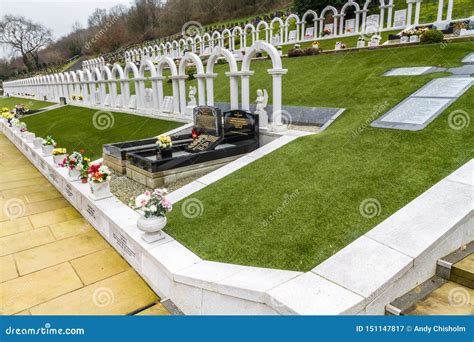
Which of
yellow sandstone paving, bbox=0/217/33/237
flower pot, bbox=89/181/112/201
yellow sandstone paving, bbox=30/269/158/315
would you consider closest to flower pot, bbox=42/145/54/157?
yellow sandstone paving, bbox=0/217/33/237

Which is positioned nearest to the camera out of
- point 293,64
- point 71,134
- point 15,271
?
point 15,271

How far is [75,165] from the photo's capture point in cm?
947

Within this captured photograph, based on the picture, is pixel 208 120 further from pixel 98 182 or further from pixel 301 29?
pixel 301 29

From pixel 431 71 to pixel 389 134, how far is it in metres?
6.92

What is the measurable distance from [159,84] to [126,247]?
13.3 meters

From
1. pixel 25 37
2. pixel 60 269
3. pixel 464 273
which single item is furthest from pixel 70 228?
pixel 25 37

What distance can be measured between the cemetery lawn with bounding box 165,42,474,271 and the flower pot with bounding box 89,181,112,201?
205cm

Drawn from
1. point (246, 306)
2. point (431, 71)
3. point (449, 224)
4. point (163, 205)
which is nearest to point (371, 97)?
point (431, 71)

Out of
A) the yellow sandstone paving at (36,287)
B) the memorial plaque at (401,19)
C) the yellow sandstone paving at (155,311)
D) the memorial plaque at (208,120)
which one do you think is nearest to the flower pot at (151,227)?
the yellow sandstone paving at (155,311)

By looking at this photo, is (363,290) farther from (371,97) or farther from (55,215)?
(371,97)

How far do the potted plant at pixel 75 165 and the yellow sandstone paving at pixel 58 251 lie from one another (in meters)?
2.37

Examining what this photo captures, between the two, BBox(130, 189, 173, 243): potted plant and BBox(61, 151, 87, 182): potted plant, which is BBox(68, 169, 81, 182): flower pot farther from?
BBox(130, 189, 173, 243): potted plant

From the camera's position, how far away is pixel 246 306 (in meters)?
4.38

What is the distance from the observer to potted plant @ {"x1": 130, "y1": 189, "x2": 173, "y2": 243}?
5926 millimetres
